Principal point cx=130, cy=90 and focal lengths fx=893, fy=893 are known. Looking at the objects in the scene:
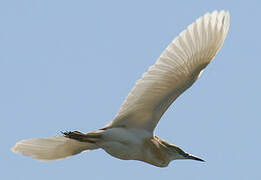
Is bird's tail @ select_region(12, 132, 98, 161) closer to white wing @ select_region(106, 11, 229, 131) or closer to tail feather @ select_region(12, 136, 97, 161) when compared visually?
tail feather @ select_region(12, 136, 97, 161)

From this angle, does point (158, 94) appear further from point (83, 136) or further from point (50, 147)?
point (50, 147)

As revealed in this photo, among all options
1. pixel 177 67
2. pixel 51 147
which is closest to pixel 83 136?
pixel 51 147

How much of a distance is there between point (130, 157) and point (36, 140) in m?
1.77

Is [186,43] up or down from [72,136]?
up

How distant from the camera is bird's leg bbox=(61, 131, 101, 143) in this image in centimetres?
1368

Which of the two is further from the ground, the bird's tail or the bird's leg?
the bird's tail

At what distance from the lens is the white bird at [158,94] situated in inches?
539

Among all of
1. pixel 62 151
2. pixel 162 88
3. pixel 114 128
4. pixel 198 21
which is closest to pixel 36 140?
pixel 62 151

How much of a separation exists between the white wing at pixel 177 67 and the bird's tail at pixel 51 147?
1091mm

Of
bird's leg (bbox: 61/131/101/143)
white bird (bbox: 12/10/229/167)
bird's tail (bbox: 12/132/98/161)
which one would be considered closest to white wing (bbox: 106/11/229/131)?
white bird (bbox: 12/10/229/167)

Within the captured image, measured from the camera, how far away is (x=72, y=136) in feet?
44.9

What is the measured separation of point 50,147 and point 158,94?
2.23 m

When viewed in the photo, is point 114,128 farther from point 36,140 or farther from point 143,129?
point 36,140

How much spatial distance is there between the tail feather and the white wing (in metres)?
1.11
